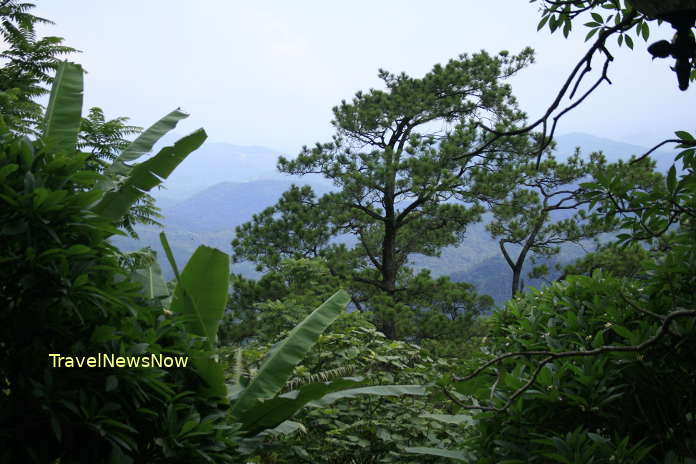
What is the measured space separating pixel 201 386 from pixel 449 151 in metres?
8.80

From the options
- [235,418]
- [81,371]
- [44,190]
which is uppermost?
[44,190]

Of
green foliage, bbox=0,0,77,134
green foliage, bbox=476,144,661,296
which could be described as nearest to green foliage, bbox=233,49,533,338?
green foliage, bbox=476,144,661,296

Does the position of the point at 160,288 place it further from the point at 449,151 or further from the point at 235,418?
the point at 449,151

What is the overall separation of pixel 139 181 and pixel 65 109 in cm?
71

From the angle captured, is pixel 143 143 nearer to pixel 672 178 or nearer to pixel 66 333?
pixel 66 333

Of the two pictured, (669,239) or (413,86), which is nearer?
(669,239)

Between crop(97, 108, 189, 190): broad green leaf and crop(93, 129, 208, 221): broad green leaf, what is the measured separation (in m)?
0.11

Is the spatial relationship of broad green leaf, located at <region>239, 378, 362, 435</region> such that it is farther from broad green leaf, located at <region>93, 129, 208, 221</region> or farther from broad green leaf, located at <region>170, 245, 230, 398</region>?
broad green leaf, located at <region>93, 129, 208, 221</region>

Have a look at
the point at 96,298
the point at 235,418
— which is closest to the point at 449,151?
the point at 235,418

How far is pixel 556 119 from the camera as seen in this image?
1.41 metres

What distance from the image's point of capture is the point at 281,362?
2.69m

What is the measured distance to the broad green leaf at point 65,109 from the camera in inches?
106

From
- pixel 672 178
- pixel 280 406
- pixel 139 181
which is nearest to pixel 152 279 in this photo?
pixel 139 181

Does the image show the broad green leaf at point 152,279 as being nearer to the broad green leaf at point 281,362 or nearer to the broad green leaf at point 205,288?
the broad green leaf at point 205,288
